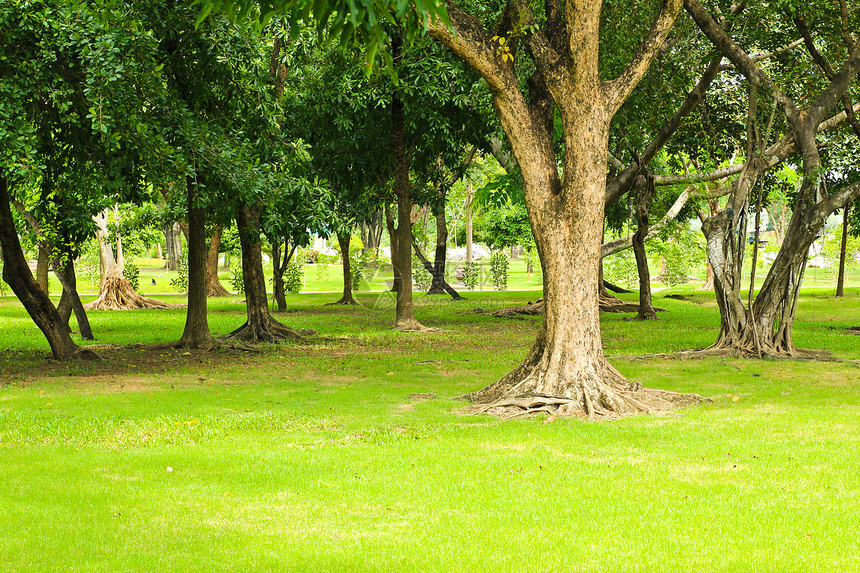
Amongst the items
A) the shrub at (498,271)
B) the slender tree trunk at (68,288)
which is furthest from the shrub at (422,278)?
the slender tree trunk at (68,288)

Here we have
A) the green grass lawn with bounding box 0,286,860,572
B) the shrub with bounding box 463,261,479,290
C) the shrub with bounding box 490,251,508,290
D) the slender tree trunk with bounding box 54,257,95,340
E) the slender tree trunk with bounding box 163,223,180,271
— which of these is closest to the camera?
the green grass lawn with bounding box 0,286,860,572

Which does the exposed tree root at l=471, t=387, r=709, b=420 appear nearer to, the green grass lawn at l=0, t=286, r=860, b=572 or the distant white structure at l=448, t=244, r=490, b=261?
the green grass lawn at l=0, t=286, r=860, b=572

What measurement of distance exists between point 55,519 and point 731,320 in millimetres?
11654

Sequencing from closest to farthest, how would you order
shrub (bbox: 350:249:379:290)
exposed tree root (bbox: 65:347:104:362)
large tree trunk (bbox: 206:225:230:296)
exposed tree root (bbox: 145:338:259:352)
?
exposed tree root (bbox: 65:347:104:362)
exposed tree root (bbox: 145:338:259:352)
large tree trunk (bbox: 206:225:230:296)
shrub (bbox: 350:249:379:290)

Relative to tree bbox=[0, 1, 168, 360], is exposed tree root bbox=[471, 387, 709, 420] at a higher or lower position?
lower

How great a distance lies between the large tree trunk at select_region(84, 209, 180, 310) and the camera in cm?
2680

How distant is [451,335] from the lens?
18781 mm

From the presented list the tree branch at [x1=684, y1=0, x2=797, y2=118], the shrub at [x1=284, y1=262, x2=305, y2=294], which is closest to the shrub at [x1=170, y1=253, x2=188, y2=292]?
the shrub at [x1=284, y1=262, x2=305, y2=294]

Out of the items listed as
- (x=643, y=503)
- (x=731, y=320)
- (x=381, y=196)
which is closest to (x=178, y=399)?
(x=643, y=503)

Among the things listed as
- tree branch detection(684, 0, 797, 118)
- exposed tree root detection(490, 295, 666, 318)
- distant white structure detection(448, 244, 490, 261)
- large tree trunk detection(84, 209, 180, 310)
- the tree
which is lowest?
exposed tree root detection(490, 295, 666, 318)

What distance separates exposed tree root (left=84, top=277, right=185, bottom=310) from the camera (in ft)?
90.3

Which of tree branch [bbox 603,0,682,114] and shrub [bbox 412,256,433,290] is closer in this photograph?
tree branch [bbox 603,0,682,114]

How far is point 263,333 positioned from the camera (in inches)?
674

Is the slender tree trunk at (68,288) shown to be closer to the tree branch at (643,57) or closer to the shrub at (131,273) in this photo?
the tree branch at (643,57)
